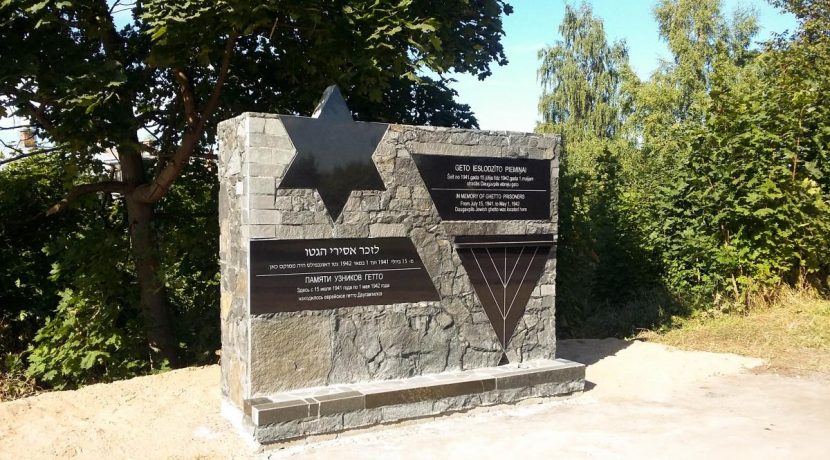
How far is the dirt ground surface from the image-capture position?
4547 millimetres

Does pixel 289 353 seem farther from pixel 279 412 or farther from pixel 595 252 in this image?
pixel 595 252

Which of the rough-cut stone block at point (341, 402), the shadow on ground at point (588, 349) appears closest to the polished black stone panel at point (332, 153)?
the rough-cut stone block at point (341, 402)

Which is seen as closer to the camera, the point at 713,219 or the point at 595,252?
the point at 713,219

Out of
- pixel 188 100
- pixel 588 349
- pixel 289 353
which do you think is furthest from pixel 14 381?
pixel 588 349

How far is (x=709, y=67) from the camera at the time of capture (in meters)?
25.6

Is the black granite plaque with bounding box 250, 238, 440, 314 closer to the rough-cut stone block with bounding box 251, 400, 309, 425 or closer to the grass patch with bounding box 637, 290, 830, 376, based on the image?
the rough-cut stone block with bounding box 251, 400, 309, 425

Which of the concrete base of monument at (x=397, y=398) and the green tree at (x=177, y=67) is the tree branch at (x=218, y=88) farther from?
the concrete base of monument at (x=397, y=398)

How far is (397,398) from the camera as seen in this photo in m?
5.02

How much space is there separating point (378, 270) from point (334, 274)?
1.25 feet

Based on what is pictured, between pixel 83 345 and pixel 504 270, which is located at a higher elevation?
pixel 504 270

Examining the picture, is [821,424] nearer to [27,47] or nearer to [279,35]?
[279,35]

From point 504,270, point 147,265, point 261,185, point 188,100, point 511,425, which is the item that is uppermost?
point 188,100

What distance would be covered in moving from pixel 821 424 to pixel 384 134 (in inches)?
155

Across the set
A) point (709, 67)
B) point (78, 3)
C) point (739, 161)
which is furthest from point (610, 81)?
point (78, 3)
